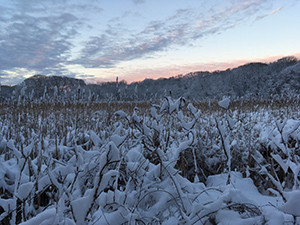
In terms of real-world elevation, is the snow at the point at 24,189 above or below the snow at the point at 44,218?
above

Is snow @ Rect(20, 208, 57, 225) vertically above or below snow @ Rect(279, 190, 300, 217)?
below

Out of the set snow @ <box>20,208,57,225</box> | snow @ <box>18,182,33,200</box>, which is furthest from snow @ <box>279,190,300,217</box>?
snow @ <box>18,182,33,200</box>

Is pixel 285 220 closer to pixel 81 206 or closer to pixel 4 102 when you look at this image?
pixel 81 206

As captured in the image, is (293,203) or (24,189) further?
(24,189)

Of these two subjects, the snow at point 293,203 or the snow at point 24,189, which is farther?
the snow at point 24,189

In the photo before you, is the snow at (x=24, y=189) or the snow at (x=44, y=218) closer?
the snow at (x=44, y=218)

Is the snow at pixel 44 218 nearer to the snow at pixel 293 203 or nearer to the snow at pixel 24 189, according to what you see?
the snow at pixel 24 189

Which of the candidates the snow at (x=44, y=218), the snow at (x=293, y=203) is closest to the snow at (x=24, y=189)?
the snow at (x=44, y=218)

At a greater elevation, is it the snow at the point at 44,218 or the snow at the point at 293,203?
the snow at the point at 293,203

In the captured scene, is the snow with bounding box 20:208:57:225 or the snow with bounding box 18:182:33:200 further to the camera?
the snow with bounding box 18:182:33:200

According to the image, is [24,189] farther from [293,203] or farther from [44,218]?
[293,203]

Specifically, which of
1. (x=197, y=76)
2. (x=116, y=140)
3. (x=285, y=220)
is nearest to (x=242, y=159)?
(x=285, y=220)

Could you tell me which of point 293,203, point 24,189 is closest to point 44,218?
point 24,189

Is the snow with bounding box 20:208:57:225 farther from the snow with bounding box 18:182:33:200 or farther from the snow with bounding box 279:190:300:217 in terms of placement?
the snow with bounding box 279:190:300:217
